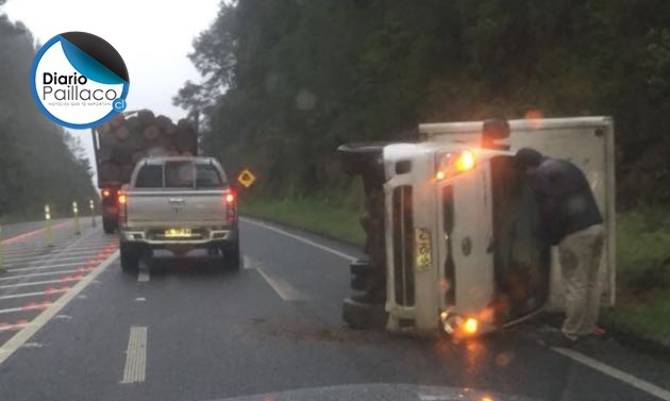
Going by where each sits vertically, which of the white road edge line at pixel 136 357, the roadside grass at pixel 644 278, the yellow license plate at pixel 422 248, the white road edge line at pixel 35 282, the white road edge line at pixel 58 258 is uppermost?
the yellow license plate at pixel 422 248

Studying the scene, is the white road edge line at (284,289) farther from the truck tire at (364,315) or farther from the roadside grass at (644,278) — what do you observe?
the roadside grass at (644,278)

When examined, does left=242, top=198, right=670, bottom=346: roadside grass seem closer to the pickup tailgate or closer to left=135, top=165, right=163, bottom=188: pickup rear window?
left=135, top=165, right=163, bottom=188: pickup rear window

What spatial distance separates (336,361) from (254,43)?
51964 millimetres

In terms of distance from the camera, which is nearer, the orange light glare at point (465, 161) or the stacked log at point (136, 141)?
the orange light glare at point (465, 161)

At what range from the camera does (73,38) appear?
30375 millimetres

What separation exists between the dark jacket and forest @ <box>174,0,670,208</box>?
3.98 meters

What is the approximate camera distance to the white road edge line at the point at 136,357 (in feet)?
27.1

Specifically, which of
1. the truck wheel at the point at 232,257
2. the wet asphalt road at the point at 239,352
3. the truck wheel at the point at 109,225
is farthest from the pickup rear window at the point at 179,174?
the truck wheel at the point at 109,225

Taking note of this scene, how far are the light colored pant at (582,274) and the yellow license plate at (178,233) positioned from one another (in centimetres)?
919

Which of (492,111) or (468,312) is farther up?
(492,111)

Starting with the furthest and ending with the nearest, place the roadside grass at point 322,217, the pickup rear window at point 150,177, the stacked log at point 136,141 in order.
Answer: the stacked log at point 136,141 < the roadside grass at point 322,217 < the pickup rear window at point 150,177

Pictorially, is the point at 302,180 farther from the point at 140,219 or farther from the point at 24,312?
the point at 24,312

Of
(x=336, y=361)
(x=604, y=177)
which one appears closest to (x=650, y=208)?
(x=604, y=177)

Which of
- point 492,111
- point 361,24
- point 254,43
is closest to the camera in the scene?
point 492,111
